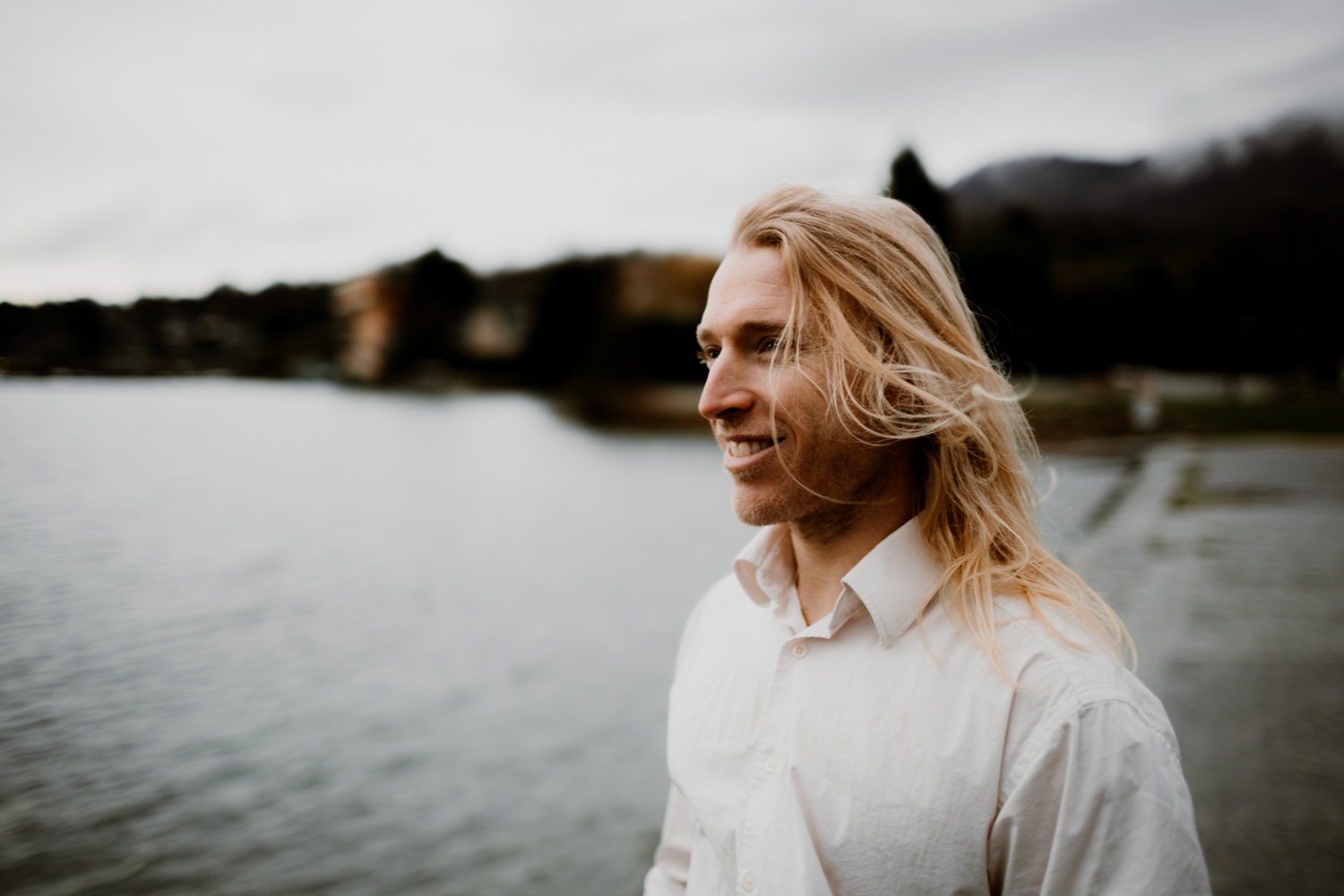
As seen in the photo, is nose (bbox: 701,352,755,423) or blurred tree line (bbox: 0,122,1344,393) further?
blurred tree line (bbox: 0,122,1344,393)

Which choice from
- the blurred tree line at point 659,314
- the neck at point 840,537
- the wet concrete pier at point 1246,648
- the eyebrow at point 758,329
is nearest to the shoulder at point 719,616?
the neck at point 840,537

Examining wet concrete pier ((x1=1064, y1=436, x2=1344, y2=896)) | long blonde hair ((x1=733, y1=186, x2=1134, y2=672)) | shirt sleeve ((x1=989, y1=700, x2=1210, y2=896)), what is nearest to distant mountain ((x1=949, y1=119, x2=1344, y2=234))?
wet concrete pier ((x1=1064, y1=436, x2=1344, y2=896))

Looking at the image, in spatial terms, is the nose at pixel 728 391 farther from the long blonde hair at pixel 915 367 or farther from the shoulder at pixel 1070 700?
the shoulder at pixel 1070 700

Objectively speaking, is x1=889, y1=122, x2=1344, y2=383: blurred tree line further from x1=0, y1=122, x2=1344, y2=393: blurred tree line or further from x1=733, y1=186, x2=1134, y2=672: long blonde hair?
x1=733, y1=186, x2=1134, y2=672: long blonde hair

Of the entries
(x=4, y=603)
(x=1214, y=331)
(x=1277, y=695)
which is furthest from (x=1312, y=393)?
(x=4, y=603)

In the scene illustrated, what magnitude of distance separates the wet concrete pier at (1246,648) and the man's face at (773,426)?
336 cm

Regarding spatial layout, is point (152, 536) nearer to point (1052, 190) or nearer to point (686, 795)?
point (686, 795)

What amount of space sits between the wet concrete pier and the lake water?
1384 millimetres

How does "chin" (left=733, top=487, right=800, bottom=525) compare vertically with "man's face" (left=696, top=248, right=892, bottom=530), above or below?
below

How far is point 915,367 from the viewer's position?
1.55 metres

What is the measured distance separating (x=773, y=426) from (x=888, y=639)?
0.47 metres

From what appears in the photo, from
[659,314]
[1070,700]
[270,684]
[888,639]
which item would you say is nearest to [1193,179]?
[659,314]

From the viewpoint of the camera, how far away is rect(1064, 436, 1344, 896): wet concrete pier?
3.85 metres

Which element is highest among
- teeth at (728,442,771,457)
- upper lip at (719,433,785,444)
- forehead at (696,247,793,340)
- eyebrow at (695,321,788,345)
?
forehead at (696,247,793,340)
